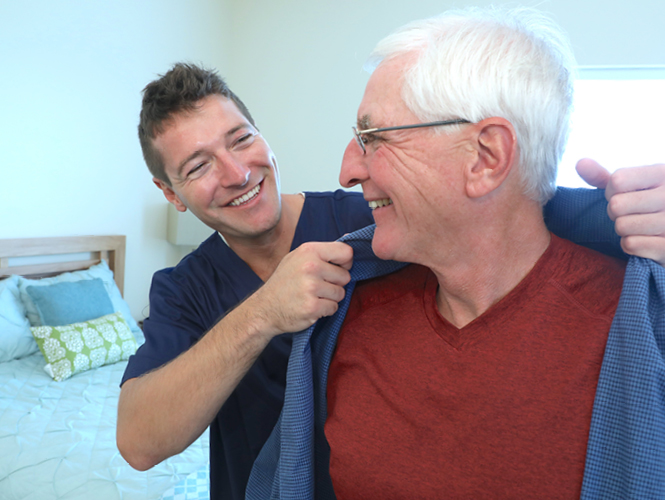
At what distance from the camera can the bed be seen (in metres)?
1.63

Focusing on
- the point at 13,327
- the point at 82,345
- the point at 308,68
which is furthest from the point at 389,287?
the point at 308,68

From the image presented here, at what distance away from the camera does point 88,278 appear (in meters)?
3.08

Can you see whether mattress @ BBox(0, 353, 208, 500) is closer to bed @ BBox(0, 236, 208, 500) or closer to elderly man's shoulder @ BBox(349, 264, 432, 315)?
bed @ BBox(0, 236, 208, 500)

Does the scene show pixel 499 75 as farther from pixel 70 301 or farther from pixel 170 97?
pixel 70 301

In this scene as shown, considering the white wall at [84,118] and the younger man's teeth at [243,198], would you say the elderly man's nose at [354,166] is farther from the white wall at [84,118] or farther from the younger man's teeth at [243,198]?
the white wall at [84,118]

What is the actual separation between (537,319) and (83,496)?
1.55 metres

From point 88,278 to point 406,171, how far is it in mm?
2840

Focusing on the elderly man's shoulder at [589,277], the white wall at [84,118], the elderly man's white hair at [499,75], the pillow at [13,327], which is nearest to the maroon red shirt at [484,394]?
the elderly man's shoulder at [589,277]

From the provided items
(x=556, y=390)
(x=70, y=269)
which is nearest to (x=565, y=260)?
(x=556, y=390)

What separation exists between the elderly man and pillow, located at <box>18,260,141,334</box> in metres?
2.31

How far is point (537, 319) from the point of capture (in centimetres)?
83

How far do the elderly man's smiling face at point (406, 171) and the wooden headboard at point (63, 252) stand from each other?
8.65ft

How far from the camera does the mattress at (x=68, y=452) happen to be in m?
1.59

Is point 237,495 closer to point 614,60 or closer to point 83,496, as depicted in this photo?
point 83,496
